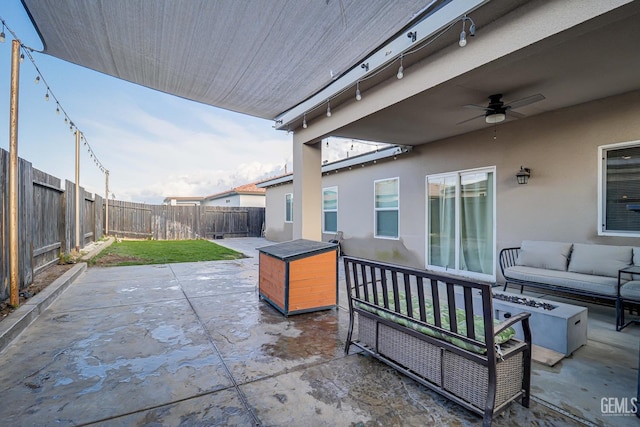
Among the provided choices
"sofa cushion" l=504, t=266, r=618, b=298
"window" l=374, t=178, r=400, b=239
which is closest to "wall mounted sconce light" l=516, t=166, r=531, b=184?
"sofa cushion" l=504, t=266, r=618, b=298

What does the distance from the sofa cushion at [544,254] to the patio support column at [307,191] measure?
3324mm

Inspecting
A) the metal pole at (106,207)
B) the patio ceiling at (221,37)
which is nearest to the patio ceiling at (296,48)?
the patio ceiling at (221,37)

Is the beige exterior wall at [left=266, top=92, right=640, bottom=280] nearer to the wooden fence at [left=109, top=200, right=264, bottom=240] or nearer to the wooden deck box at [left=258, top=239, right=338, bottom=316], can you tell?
the wooden deck box at [left=258, top=239, right=338, bottom=316]

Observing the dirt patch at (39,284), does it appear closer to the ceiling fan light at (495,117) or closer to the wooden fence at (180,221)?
the ceiling fan light at (495,117)

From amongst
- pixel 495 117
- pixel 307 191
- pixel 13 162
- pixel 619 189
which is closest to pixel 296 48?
pixel 307 191

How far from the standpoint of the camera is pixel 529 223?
5.16m

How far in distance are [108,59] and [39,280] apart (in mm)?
3875

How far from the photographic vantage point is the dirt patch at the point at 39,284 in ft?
11.5

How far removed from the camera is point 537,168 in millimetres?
5035

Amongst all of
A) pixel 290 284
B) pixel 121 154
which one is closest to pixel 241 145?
pixel 121 154

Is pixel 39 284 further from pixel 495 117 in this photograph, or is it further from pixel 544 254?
pixel 544 254

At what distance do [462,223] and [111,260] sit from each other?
27.9 ft

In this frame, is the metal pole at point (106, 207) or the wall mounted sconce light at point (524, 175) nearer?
the wall mounted sconce light at point (524, 175)

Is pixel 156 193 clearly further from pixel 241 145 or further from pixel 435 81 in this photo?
pixel 435 81
